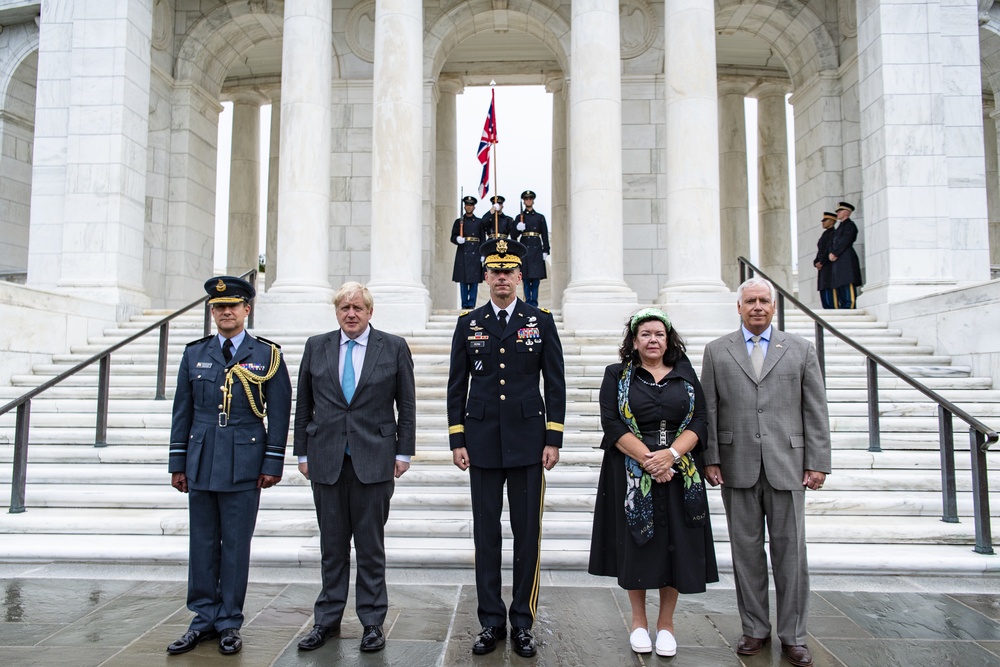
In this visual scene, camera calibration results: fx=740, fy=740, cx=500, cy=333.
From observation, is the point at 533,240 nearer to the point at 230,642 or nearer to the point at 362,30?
the point at 362,30

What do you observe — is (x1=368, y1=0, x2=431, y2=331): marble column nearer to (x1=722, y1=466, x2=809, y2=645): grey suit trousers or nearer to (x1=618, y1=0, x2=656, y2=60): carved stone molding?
(x1=618, y1=0, x2=656, y2=60): carved stone molding

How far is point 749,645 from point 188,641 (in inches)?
126

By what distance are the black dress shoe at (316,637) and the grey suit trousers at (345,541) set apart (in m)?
0.04

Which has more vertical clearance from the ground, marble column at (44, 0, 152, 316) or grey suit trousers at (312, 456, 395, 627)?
marble column at (44, 0, 152, 316)

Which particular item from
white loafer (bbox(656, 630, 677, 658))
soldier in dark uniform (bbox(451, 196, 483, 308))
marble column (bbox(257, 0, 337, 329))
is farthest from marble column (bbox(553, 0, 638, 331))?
white loafer (bbox(656, 630, 677, 658))

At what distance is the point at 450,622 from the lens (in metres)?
4.79

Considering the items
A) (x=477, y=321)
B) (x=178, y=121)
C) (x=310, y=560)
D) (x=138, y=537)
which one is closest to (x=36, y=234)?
(x=178, y=121)

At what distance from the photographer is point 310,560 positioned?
6.04 meters

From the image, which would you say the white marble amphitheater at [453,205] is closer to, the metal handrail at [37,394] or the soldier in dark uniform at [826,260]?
the metal handrail at [37,394]

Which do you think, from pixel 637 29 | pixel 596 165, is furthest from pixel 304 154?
pixel 637 29

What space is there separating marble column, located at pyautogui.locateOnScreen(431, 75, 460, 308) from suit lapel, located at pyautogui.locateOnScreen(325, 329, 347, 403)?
13.4 m

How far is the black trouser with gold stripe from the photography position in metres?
4.39

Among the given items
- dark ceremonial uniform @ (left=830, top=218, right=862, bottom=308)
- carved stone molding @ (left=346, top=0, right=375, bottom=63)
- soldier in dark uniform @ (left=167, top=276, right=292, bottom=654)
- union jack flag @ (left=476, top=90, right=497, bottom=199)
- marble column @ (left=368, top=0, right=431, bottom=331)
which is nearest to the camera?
soldier in dark uniform @ (left=167, top=276, right=292, bottom=654)

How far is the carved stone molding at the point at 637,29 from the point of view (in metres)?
16.7
